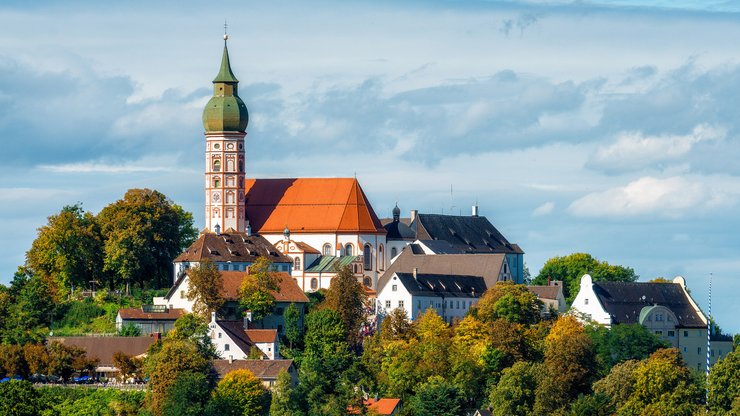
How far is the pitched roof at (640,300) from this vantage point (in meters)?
120

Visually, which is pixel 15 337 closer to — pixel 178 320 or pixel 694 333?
pixel 178 320

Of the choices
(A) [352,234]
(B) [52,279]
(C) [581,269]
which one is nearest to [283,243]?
(A) [352,234]

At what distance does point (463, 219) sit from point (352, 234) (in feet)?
39.8

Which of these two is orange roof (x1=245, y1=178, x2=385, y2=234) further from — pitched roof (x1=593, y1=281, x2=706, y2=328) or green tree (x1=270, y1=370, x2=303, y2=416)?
green tree (x1=270, y1=370, x2=303, y2=416)

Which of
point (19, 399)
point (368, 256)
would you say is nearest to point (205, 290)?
point (19, 399)

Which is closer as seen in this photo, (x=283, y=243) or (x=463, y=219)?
(x=283, y=243)

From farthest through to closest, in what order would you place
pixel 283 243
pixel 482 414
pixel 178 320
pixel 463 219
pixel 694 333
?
pixel 463 219
pixel 283 243
pixel 694 333
pixel 178 320
pixel 482 414

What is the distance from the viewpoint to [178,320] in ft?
368

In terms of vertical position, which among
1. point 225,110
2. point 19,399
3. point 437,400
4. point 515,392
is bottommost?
point 437,400

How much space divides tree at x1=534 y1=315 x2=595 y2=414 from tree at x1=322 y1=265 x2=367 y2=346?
1132 cm

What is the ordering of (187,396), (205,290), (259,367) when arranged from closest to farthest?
(187,396), (259,367), (205,290)

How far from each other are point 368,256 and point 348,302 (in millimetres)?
14075

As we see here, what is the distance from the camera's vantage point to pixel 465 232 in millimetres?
138000

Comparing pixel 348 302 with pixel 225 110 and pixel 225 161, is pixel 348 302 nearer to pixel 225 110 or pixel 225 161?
pixel 225 161
